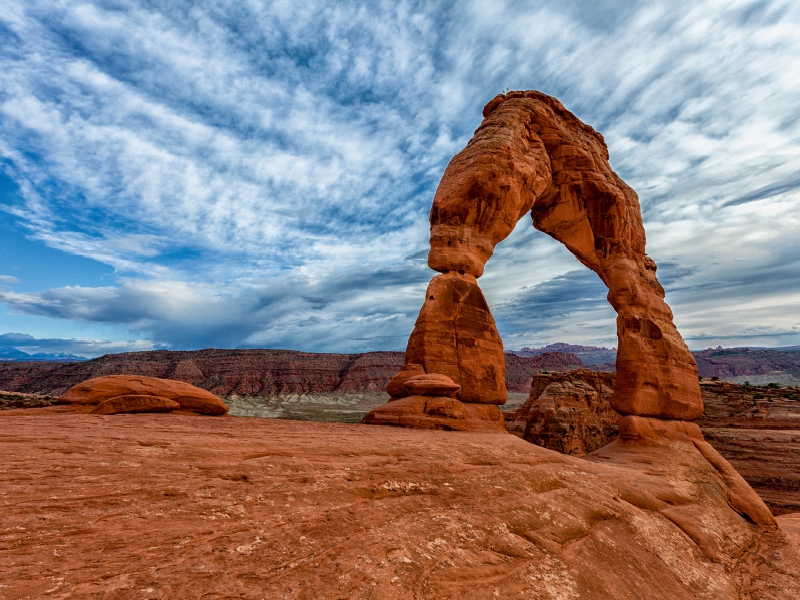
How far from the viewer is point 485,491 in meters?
5.99

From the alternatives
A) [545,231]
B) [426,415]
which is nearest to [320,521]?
[426,415]

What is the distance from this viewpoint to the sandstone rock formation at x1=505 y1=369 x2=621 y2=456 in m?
24.8

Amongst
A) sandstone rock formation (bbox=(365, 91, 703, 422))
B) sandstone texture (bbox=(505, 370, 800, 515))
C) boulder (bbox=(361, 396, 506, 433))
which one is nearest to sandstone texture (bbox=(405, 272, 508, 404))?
sandstone rock formation (bbox=(365, 91, 703, 422))

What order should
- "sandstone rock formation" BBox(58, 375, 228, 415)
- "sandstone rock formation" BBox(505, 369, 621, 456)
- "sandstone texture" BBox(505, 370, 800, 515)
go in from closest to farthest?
1. "sandstone rock formation" BBox(58, 375, 228, 415)
2. "sandstone texture" BBox(505, 370, 800, 515)
3. "sandstone rock formation" BBox(505, 369, 621, 456)

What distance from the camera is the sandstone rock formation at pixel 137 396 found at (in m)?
8.12

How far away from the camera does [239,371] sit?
255 ft

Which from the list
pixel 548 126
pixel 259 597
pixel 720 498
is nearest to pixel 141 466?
pixel 259 597

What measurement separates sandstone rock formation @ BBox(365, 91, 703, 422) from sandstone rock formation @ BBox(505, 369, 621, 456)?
983 centimetres

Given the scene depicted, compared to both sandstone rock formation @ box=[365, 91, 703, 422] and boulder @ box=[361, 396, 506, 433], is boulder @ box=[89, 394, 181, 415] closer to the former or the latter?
boulder @ box=[361, 396, 506, 433]

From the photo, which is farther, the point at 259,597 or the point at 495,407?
the point at 495,407

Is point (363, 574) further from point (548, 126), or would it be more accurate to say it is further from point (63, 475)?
point (548, 126)

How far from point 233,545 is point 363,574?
3.81ft

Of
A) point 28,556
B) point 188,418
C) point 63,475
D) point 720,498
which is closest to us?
point 28,556

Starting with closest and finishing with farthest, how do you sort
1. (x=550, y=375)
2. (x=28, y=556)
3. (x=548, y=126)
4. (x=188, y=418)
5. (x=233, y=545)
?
1. (x=28, y=556)
2. (x=233, y=545)
3. (x=188, y=418)
4. (x=548, y=126)
5. (x=550, y=375)
